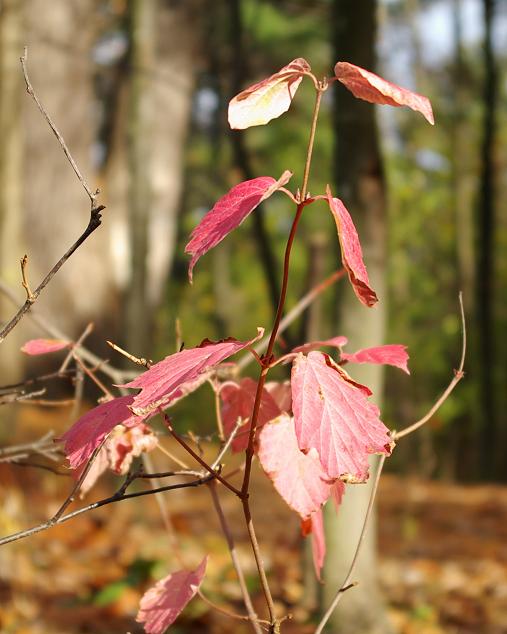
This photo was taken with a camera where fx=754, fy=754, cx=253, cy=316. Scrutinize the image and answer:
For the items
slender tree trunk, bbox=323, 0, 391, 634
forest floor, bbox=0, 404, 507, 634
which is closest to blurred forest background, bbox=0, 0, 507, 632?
slender tree trunk, bbox=323, 0, 391, 634

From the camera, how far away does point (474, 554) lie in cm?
438

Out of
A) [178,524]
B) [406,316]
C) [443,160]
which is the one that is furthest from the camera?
[443,160]

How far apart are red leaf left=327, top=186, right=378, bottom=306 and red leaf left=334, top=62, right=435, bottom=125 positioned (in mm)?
113

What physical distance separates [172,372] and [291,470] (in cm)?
25

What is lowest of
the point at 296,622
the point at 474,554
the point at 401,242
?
the point at 474,554

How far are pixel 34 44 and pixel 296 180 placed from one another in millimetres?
5253

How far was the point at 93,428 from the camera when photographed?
779 mm

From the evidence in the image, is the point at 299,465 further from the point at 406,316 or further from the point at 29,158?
the point at 406,316

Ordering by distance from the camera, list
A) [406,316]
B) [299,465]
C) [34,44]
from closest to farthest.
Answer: [299,465]
[34,44]
[406,316]

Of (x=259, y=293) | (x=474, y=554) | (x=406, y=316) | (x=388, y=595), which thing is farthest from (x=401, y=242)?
(x=388, y=595)

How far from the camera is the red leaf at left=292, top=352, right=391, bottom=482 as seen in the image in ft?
2.26

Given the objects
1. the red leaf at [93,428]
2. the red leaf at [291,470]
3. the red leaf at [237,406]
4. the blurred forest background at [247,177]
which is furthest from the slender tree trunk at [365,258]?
the red leaf at [93,428]

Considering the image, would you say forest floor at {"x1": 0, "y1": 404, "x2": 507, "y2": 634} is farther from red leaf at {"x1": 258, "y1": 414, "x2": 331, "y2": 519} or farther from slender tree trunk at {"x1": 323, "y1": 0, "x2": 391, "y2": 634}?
red leaf at {"x1": 258, "y1": 414, "x2": 331, "y2": 519}

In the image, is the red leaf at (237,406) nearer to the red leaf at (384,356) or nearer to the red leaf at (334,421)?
the red leaf at (384,356)
